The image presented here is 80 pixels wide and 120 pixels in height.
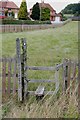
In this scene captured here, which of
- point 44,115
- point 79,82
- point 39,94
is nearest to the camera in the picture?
point 44,115

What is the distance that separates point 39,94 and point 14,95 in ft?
1.99

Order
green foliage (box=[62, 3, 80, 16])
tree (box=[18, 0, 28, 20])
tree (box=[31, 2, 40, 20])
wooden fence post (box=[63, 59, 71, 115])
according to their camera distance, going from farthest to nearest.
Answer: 1. tree (box=[31, 2, 40, 20])
2. tree (box=[18, 0, 28, 20])
3. green foliage (box=[62, 3, 80, 16])
4. wooden fence post (box=[63, 59, 71, 115])

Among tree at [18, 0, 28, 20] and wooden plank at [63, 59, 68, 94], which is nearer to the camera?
wooden plank at [63, 59, 68, 94]

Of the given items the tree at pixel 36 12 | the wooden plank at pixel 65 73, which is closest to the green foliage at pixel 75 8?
the tree at pixel 36 12

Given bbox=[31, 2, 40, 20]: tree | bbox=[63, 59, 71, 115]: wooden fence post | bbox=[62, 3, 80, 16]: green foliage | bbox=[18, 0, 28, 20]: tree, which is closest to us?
bbox=[63, 59, 71, 115]: wooden fence post

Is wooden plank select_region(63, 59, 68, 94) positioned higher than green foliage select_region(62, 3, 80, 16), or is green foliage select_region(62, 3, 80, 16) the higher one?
green foliage select_region(62, 3, 80, 16)

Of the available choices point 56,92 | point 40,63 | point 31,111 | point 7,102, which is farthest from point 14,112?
A: point 40,63

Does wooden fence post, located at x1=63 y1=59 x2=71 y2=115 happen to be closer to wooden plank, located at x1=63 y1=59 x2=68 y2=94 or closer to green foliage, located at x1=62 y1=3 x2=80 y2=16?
wooden plank, located at x1=63 y1=59 x2=68 y2=94

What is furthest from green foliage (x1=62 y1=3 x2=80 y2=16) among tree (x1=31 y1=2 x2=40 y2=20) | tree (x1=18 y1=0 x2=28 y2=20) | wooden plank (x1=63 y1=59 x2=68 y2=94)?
wooden plank (x1=63 y1=59 x2=68 y2=94)

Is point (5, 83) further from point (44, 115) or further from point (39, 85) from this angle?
point (44, 115)

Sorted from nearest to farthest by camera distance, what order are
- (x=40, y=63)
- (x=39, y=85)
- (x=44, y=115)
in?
(x=44, y=115)
(x=39, y=85)
(x=40, y=63)

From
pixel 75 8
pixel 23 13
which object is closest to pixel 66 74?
pixel 75 8

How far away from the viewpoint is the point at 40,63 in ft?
32.3

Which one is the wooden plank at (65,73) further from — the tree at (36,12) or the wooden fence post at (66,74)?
the tree at (36,12)
